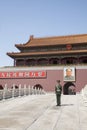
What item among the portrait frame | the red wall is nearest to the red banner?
the red wall

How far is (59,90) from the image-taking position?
16.1 metres

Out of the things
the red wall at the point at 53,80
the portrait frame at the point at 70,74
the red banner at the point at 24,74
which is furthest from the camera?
the red banner at the point at 24,74

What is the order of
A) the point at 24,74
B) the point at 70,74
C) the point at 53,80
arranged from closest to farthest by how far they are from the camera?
the point at 70,74 → the point at 53,80 → the point at 24,74

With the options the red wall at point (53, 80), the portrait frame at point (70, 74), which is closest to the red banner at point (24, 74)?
the red wall at point (53, 80)

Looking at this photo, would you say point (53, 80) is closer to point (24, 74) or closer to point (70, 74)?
point (70, 74)

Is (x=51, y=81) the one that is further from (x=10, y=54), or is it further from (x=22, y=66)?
(x=10, y=54)

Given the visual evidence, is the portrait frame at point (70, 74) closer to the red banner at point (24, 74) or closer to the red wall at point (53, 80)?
the red wall at point (53, 80)

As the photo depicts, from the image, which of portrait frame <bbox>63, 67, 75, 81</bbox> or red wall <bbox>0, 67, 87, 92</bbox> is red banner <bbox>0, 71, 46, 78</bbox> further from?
portrait frame <bbox>63, 67, 75, 81</bbox>

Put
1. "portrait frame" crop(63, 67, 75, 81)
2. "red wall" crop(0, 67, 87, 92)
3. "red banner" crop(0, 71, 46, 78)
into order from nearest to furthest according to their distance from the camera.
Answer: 1. "red wall" crop(0, 67, 87, 92)
2. "portrait frame" crop(63, 67, 75, 81)
3. "red banner" crop(0, 71, 46, 78)

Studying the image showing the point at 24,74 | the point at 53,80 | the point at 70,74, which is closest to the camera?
the point at 70,74

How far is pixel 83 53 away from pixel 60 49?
5289 mm

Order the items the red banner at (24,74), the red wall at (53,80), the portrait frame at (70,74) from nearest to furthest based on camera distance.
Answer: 1. the red wall at (53,80)
2. the portrait frame at (70,74)
3. the red banner at (24,74)

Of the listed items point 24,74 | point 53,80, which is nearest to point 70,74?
point 53,80

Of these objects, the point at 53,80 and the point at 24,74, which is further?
the point at 24,74
